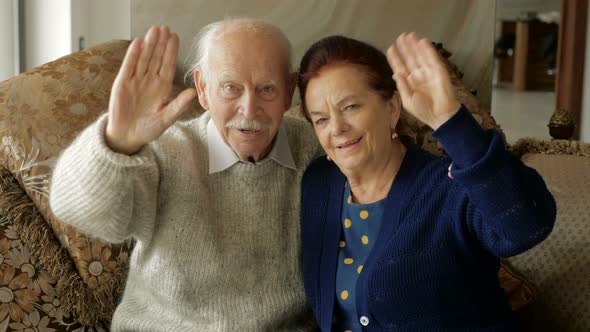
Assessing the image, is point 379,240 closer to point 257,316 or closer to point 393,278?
point 393,278

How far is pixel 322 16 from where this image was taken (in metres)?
2.65

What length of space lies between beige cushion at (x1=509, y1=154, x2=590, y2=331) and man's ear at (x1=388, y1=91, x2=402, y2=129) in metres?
0.58

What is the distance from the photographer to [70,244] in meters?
1.84

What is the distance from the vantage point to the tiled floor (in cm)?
592

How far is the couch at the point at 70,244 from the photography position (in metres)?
1.73

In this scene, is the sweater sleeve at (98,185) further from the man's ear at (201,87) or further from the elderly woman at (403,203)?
the elderly woman at (403,203)

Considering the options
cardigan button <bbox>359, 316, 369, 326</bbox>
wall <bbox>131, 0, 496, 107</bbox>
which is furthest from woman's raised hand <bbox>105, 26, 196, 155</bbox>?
wall <bbox>131, 0, 496, 107</bbox>

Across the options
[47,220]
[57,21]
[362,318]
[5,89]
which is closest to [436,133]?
[362,318]

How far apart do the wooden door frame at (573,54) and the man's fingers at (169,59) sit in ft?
12.4

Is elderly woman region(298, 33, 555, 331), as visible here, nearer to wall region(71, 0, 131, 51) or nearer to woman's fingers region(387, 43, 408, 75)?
woman's fingers region(387, 43, 408, 75)

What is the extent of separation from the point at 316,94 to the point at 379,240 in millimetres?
359

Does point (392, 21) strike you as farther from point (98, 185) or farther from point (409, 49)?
point (98, 185)

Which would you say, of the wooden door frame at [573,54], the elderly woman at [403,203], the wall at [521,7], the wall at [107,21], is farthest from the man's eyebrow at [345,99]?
the wall at [521,7]

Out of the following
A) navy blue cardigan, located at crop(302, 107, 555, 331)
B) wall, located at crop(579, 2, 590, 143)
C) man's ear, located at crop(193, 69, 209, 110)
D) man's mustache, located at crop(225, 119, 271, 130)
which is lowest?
wall, located at crop(579, 2, 590, 143)
